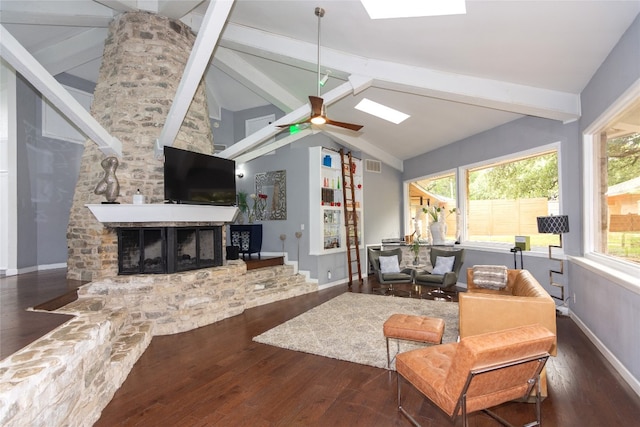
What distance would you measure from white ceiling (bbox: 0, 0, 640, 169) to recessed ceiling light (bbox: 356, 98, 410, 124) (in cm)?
17

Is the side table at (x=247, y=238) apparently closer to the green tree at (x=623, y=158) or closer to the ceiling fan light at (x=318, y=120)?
the ceiling fan light at (x=318, y=120)

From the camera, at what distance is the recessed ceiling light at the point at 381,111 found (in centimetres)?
608

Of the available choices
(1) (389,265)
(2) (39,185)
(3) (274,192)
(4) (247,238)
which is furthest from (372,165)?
(2) (39,185)

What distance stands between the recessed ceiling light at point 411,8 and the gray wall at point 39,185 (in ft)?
21.0

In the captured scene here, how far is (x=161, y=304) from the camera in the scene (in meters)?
4.38

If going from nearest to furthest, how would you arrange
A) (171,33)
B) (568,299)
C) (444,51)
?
(444,51) < (568,299) < (171,33)

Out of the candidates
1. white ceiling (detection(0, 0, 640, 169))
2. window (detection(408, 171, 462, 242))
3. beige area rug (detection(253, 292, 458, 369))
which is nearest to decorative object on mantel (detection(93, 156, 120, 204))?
white ceiling (detection(0, 0, 640, 169))

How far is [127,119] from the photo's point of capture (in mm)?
4680

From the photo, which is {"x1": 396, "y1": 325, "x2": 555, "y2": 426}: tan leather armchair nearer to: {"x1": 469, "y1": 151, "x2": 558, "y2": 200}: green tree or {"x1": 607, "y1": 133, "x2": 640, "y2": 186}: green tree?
{"x1": 607, "y1": 133, "x2": 640, "y2": 186}: green tree

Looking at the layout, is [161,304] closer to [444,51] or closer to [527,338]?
[527,338]

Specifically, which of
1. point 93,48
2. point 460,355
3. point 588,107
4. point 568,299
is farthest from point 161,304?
point 588,107

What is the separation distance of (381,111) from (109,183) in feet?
16.0

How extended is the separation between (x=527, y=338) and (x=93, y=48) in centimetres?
743

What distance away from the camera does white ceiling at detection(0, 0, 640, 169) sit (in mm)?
3146
